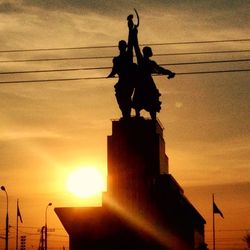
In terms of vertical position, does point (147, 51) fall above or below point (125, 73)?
above

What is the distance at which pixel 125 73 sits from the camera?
39281 millimetres

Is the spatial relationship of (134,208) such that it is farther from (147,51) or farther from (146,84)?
(147,51)

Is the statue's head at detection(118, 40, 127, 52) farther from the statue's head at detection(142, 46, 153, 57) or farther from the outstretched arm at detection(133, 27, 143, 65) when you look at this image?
the statue's head at detection(142, 46, 153, 57)

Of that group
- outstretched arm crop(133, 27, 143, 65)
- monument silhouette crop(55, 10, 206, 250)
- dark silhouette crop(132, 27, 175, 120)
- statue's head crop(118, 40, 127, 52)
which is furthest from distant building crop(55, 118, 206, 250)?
statue's head crop(118, 40, 127, 52)

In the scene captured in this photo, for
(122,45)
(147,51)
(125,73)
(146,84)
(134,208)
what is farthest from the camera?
(146,84)

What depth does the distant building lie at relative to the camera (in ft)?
124

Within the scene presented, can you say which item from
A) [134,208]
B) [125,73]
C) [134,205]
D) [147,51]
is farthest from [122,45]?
[134,208]

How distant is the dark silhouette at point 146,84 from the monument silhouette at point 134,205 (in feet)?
0.30

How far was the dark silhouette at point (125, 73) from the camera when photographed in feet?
128

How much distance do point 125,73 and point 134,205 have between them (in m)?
5.80

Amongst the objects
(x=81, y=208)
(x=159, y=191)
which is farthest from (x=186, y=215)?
(x=81, y=208)

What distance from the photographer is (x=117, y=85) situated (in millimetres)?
39594

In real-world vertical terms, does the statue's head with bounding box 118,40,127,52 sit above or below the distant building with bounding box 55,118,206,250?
above

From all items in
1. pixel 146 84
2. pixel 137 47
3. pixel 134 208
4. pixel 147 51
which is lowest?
pixel 134 208
